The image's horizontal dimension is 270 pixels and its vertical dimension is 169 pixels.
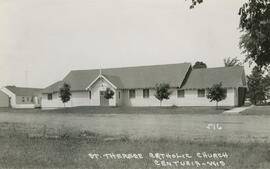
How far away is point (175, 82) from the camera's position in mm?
42906

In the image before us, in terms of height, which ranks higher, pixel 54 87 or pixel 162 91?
pixel 54 87

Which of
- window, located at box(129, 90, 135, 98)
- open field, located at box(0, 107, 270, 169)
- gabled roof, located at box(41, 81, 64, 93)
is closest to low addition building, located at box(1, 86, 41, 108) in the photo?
gabled roof, located at box(41, 81, 64, 93)

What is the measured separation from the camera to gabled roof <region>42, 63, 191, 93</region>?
4412cm

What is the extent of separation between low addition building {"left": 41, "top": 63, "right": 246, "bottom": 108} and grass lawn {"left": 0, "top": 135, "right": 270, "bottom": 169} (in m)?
29.2

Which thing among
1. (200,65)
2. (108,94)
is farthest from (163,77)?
(200,65)

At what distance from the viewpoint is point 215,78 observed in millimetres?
42156

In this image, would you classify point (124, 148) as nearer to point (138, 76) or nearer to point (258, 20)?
point (258, 20)

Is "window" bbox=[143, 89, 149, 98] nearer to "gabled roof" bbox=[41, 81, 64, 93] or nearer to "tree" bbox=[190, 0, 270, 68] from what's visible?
"gabled roof" bbox=[41, 81, 64, 93]

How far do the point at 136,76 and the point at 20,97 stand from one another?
32472mm

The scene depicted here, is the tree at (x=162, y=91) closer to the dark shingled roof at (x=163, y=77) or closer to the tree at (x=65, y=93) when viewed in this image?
the dark shingled roof at (x=163, y=77)

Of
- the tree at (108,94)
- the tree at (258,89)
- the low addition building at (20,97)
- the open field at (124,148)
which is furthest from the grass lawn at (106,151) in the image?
the low addition building at (20,97)

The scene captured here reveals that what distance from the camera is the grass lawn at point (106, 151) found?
28.8 ft

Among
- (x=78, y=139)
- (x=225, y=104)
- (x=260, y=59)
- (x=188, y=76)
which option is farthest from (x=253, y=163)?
(x=188, y=76)

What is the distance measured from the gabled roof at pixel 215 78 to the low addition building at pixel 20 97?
34.1 meters
